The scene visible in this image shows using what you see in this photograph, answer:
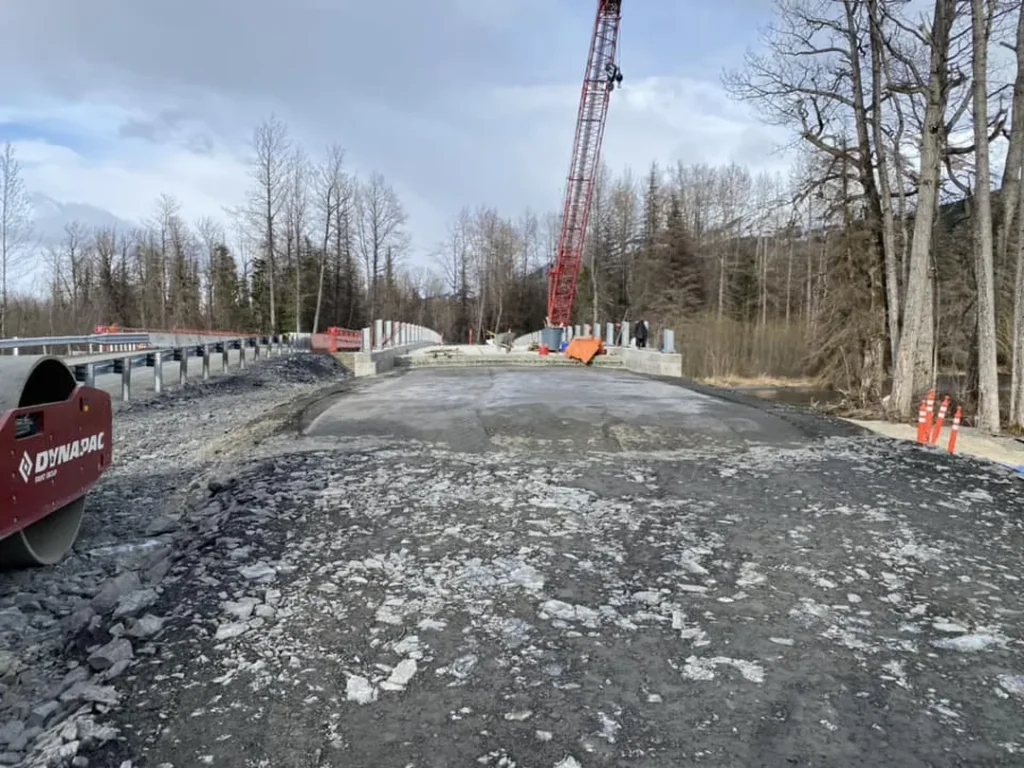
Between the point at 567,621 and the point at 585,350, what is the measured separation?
70.3 ft

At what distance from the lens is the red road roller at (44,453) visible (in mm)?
4148

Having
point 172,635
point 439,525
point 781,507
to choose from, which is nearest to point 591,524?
point 439,525

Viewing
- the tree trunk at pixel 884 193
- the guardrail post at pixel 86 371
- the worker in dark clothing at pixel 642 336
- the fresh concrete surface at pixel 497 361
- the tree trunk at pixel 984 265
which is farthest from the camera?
the worker in dark clothing at pixel 642 336

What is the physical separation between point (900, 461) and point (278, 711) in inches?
308

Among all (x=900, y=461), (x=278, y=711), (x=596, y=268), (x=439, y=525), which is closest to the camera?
(x=278, y=711)

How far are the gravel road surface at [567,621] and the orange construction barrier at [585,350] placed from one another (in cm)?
1704

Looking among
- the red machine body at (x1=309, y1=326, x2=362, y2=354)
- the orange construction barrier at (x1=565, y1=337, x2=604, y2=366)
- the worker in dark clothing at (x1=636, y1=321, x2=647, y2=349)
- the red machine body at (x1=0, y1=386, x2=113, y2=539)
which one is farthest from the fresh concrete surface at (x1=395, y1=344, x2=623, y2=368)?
the red machine body at (x1=0, y1=386, x2=113, y2=539)

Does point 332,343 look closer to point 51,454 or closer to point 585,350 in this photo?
point 585,350

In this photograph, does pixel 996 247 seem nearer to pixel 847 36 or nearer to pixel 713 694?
pixel 847 36

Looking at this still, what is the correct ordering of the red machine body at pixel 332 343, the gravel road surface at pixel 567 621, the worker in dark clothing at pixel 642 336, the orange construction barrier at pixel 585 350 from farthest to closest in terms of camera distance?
1. the red machine body at pixel 332 343
2. the worker in dark clothing at pixel 642 336
3. the orange construction barrier at pixel 585 350
4. the gravel road surface at pixel 567 621

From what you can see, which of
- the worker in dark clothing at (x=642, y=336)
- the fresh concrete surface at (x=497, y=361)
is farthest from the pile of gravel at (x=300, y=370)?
the worker in dark clothing at (x=642, y=336)

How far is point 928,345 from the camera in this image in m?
18.5

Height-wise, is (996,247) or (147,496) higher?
(996,247)

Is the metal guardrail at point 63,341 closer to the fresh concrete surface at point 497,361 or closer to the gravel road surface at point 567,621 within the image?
the fresh concrete surface at point 497,361
